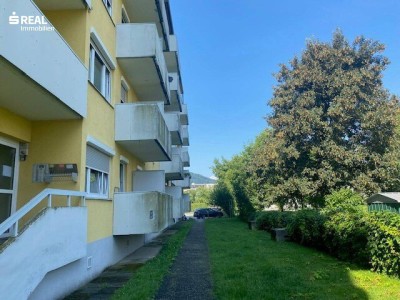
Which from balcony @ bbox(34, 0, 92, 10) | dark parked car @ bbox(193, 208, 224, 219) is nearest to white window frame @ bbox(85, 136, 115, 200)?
balcony @ bbox(34, 0, 92, 10)

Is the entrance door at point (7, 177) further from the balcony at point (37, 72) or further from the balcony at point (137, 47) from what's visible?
the balcony at point (137, 47)

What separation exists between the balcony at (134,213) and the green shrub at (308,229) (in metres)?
6.04

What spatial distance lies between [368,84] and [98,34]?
2413 cm

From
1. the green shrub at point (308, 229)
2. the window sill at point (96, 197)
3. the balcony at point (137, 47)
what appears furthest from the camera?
the green shrub at point (308, 229)

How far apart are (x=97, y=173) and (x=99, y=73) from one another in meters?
2.91

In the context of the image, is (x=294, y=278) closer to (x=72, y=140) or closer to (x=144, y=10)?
(x=72, y=140)

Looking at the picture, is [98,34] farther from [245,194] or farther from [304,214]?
[245,194]

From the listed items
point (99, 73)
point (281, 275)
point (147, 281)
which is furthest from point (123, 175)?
point (281, 275)

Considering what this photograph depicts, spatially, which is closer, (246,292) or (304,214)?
(246,292)

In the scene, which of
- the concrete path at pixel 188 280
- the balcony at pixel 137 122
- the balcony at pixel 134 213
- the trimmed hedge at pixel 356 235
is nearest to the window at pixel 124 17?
the balcony at pixel 137 122

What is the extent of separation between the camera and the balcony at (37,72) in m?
4.91

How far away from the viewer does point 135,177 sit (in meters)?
14.6

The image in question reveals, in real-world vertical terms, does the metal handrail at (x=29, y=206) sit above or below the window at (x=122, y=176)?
below

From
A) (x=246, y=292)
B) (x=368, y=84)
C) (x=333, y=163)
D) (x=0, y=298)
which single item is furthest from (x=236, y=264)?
(x=368, y=84)
